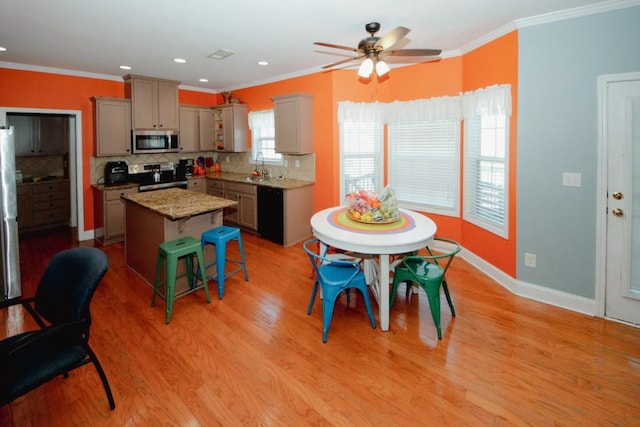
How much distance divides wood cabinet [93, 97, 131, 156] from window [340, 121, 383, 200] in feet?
11.2

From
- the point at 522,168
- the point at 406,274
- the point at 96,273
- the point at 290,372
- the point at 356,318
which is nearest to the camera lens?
the point at 96,273

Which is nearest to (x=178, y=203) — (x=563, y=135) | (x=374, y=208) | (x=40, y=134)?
(x=374, y=208)

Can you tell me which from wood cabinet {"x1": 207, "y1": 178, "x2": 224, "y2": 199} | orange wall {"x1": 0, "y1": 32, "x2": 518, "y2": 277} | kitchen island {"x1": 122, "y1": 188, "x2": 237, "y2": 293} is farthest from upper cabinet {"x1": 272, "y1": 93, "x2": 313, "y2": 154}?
kitchen island {"x1": 122, "y1": 188, "x2": 237, "y2": 293}

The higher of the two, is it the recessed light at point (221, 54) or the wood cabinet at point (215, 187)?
the recessed light at point (221, 54)

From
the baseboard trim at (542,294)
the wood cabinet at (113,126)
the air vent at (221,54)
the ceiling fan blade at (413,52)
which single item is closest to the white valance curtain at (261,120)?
the air vent at (221,54)

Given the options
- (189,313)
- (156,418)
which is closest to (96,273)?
(156,418)

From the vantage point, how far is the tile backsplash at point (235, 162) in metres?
5.36

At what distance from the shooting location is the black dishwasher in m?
4.96

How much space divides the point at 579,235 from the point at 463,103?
76.3 inches

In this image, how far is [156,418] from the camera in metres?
1.90

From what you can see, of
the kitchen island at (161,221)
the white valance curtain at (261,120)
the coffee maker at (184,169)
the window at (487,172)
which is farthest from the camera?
the coffee maker at (184,169)

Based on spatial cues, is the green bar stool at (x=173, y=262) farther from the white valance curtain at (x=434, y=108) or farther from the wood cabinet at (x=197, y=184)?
the wood cabinet at (x=197, y=184)

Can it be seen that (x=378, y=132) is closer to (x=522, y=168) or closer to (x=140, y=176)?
(x=522, y=168)

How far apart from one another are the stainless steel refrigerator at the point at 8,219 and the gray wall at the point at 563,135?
4.70m
